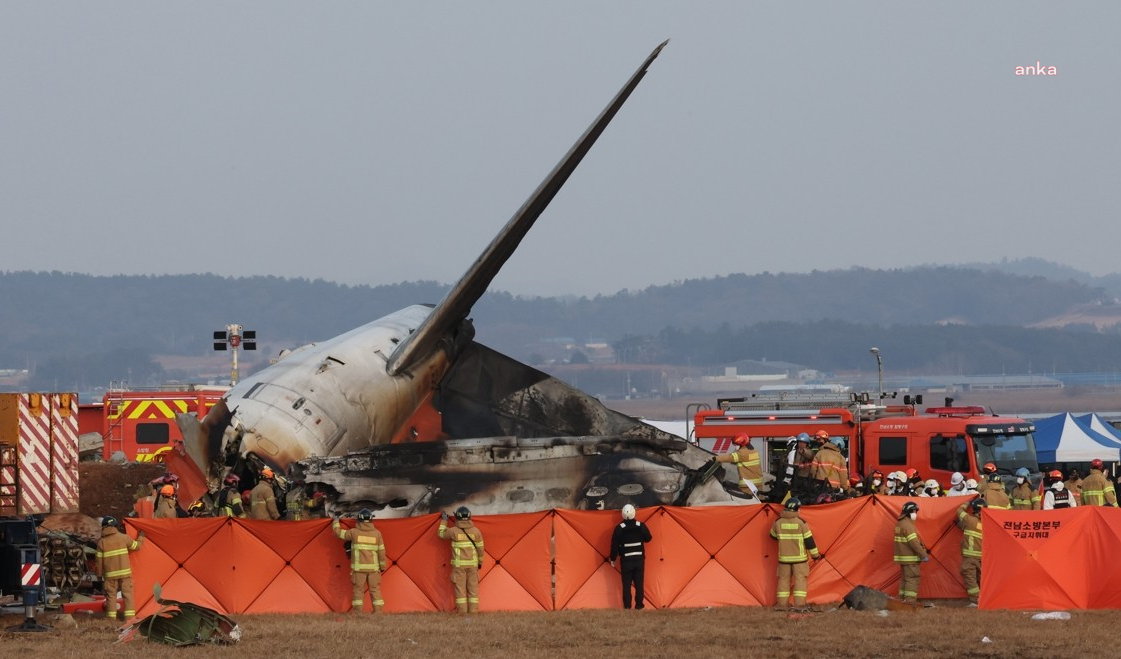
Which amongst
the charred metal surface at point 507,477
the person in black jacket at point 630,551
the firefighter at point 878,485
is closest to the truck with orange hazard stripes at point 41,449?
the charred metal surface at point 507,477

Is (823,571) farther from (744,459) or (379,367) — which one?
(379,367)

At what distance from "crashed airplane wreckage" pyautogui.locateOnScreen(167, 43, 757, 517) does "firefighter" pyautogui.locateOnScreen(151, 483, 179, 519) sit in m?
0.68

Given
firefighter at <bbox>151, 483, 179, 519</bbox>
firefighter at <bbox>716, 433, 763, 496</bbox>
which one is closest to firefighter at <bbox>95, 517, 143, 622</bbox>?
firefighter at <bbox>151, 483, 179, 519</bbox>

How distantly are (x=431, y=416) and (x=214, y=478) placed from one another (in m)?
7.42

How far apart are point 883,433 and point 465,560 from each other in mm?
13715

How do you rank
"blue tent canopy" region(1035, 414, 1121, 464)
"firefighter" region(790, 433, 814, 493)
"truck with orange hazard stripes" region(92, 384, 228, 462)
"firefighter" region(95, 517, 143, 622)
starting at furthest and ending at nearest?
"truck with orange hazard stripes" region(92, 384, 228, 462) → "blue tent canopy" region(1035, 414, 1121, 464) → "firefighter" region(790, 433, 814, 493) → "firefighter" region(95, 517, 143, 622)

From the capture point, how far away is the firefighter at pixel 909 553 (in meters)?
20.8

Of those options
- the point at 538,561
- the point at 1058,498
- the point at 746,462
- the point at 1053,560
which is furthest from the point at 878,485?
the point at 538,561

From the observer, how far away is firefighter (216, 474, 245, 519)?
22.4 m

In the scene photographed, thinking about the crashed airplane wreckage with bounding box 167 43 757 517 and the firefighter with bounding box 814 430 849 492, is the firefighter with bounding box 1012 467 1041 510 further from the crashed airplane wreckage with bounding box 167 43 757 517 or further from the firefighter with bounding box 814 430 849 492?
the crashed airplane wreckage with bounding box 167 43 757 517

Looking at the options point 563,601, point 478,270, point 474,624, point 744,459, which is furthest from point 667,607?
point 478,270

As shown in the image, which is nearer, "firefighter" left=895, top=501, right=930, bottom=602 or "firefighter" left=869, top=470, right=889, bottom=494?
"firefighter" left=895, top=501, right=930, bottom=602

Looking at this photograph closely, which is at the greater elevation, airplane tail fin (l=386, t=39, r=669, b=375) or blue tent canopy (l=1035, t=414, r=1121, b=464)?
airplane tail fin (l=386, t=39, r=669, b=375)

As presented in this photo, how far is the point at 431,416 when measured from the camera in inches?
1178
